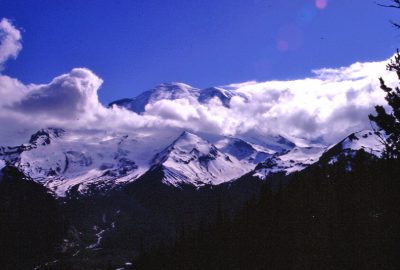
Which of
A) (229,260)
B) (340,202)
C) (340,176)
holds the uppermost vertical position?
(340,176)

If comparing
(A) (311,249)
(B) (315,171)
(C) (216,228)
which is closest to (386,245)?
(A) (311,249)

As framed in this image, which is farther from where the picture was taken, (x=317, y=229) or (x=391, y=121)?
(x=317, y=229)

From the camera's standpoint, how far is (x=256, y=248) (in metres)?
73.7

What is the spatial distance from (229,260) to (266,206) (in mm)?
13114

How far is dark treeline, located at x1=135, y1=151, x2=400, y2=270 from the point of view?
70.3 feet

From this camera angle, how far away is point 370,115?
793 inches

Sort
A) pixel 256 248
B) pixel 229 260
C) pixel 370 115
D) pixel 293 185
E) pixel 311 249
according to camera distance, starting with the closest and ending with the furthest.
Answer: pixel 370 115
pixel 311 249
pixel 256 248
pixel 229 260
pixel 293 185

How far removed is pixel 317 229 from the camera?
54.9 m

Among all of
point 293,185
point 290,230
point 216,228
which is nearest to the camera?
point 290,230

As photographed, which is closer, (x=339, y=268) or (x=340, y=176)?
(x=339, y=268)

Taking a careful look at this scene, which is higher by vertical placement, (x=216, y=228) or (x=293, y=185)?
(x=293, y=185)

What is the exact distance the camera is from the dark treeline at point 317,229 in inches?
844

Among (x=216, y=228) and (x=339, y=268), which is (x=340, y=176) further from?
(x=216, y=228)

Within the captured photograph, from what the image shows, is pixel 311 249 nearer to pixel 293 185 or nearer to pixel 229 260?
pixel 229 260
